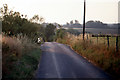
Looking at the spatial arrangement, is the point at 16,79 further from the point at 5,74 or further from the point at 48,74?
the point at 48,74

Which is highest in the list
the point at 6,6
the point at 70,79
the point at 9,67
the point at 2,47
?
the point at 6,6

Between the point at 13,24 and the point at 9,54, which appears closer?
the point at 9,54

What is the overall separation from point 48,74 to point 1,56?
9.77 feet

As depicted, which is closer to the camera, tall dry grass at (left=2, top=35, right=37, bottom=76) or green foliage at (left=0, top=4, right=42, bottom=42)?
tall dry grass at (left=2, top=35, right=37, bottom=76)

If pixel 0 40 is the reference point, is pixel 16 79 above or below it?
below

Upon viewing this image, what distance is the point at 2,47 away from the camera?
11.1 m

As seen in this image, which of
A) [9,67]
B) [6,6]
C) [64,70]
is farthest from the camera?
[6,6]

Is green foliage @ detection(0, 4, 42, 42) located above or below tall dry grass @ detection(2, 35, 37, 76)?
above

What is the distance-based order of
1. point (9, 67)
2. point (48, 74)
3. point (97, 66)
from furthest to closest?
point (97, 66) < point (48, 74) < point (9, 67)

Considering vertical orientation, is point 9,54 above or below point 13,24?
below

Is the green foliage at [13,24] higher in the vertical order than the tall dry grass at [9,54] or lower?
higher

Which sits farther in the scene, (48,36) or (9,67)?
(48,36)

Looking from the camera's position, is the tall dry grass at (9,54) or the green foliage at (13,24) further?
the green foliage at (13,24)

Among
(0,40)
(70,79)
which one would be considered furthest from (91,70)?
(0,40)
